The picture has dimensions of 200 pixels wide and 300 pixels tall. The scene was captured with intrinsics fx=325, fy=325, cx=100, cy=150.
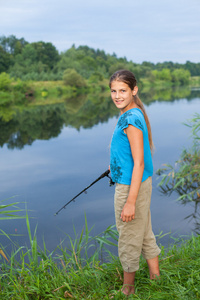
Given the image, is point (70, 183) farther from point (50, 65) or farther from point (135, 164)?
point (50, 65)

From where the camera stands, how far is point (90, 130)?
14.3 meters

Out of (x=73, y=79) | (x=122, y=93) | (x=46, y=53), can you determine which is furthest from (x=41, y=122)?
(x=46, y=53)

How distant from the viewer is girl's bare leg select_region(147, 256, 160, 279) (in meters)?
2.12

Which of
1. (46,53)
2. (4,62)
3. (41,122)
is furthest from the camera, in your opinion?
(46,53)

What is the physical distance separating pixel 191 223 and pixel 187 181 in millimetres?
1324

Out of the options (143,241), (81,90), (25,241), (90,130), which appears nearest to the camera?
(143,241)

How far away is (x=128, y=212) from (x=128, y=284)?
0.54 meters

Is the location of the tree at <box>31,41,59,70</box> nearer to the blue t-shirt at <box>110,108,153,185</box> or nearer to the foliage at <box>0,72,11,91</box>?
the foliage at <box>0,72,11,91</box>

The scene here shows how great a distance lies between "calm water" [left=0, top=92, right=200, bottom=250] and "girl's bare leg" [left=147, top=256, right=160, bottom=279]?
157 centimetres

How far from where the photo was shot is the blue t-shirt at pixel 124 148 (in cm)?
186

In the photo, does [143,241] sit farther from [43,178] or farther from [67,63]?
[67,63]

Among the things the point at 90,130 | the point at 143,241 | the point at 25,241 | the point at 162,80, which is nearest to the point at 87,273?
the point at 143,241

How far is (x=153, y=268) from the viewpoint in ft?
Result: 6.99

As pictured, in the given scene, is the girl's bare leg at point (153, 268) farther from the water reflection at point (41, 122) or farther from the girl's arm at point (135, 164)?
the water reflection at point (41, 122)
